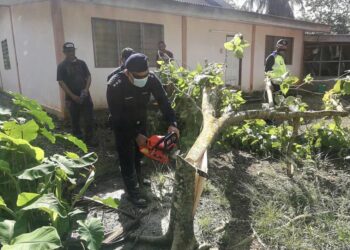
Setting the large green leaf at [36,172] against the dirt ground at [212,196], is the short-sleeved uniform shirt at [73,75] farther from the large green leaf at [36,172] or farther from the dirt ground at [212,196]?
the large green leaf at [36,172]

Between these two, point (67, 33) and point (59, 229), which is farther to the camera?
point (67, 33)

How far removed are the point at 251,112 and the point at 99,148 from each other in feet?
8.90

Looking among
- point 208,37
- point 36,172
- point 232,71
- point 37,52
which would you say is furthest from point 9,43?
point 36,172

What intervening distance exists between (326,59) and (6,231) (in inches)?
663

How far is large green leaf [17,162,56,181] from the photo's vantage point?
2.29 m

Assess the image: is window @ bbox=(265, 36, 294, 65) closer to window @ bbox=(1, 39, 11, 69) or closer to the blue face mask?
window @ bbox=(1, 39, 11, 69)

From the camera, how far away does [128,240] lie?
294 cm

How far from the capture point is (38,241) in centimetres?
189

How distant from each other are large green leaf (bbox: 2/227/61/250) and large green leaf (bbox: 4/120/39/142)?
3.28ft

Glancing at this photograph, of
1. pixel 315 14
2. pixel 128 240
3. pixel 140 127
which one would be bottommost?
pixel 128 240

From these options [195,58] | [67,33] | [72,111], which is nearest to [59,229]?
[72,111]

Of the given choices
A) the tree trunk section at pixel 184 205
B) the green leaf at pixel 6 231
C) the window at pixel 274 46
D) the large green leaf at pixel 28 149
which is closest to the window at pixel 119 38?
the large green leaf at pixel 28 149

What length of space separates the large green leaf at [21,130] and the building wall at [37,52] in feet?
15.0

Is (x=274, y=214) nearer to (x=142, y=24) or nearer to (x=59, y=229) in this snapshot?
(x=59, y=229)
